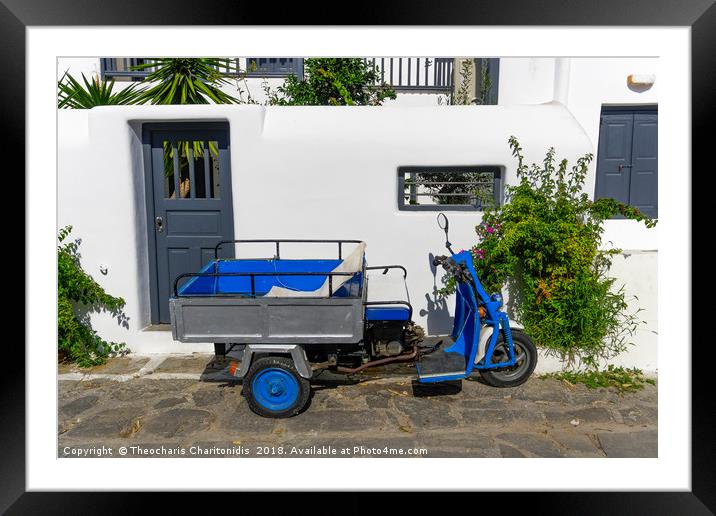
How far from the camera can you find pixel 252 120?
252 inches

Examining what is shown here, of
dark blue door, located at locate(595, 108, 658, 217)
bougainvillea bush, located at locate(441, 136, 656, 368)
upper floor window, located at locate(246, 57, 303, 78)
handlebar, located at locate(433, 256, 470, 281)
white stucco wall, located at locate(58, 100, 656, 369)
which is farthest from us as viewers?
upper floor window, located at locate(246, 57, 303, 78)

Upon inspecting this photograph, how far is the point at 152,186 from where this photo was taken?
675 cm

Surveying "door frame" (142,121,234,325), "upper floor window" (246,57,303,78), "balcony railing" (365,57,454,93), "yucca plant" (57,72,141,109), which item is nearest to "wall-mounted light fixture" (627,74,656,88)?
"balcony railing" (365,57,454,93)

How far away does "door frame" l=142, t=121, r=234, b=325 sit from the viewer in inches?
260

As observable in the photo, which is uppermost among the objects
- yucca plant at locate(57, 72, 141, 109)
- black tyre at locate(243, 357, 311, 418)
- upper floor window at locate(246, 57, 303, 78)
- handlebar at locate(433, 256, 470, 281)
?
upper floor window at locate(246, 57, 303, 78)

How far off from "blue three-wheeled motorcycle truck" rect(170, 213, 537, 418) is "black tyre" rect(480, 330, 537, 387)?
1 cm

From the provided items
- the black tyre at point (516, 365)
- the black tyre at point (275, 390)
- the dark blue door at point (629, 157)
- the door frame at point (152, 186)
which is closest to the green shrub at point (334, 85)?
the door frame at point (152, 186)

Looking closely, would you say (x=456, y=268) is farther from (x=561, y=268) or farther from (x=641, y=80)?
(x=641, y=80)

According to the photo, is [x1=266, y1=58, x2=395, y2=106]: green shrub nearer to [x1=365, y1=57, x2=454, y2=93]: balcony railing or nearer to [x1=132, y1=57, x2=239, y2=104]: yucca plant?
[x1=365, y1=57, x2=454, y2=93]: balcony railing

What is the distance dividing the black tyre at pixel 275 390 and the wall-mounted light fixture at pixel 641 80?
5803 mm

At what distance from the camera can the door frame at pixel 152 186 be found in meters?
6.61

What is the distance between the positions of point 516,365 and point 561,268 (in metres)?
1.17

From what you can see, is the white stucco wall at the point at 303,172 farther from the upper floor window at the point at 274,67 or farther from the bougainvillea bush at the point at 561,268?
the upper floor window at the point at 274,67

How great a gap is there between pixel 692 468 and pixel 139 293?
5774mm
